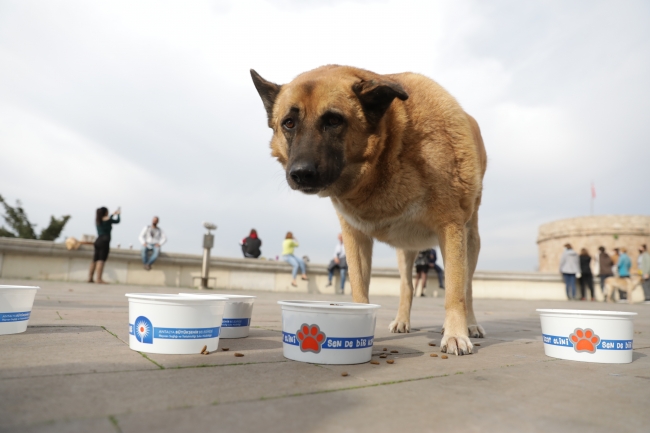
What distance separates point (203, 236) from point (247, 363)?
37.6 feet

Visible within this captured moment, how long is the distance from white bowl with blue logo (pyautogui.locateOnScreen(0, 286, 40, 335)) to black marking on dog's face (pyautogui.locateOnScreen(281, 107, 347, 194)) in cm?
197

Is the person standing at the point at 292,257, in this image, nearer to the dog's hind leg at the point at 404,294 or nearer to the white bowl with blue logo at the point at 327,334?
the dog's hind leg at the point at 404,294

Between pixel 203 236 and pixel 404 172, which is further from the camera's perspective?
pixel 203 236

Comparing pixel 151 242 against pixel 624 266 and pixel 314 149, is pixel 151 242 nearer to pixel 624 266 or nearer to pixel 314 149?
pixel 314 149

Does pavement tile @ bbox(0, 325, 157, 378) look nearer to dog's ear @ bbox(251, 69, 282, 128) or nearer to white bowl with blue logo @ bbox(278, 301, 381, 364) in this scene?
white bowl with blue logo @ bbox(278, 301, 381, 364)

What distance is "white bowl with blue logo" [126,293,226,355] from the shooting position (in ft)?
8.30

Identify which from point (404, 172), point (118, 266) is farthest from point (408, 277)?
point (118, 266)

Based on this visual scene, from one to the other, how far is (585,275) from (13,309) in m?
18.4

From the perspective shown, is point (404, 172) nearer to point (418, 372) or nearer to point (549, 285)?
point (418, 372)

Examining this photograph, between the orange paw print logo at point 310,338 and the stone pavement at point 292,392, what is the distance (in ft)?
0.44

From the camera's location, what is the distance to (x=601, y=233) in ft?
128

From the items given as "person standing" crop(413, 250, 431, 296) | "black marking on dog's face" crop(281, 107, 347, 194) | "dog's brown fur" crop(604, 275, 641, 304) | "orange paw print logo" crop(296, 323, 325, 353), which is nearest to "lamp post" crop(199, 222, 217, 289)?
"person standing" crop(413, 250, 431, 296)

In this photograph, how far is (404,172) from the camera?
11.3 feet

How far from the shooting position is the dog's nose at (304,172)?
302cm
